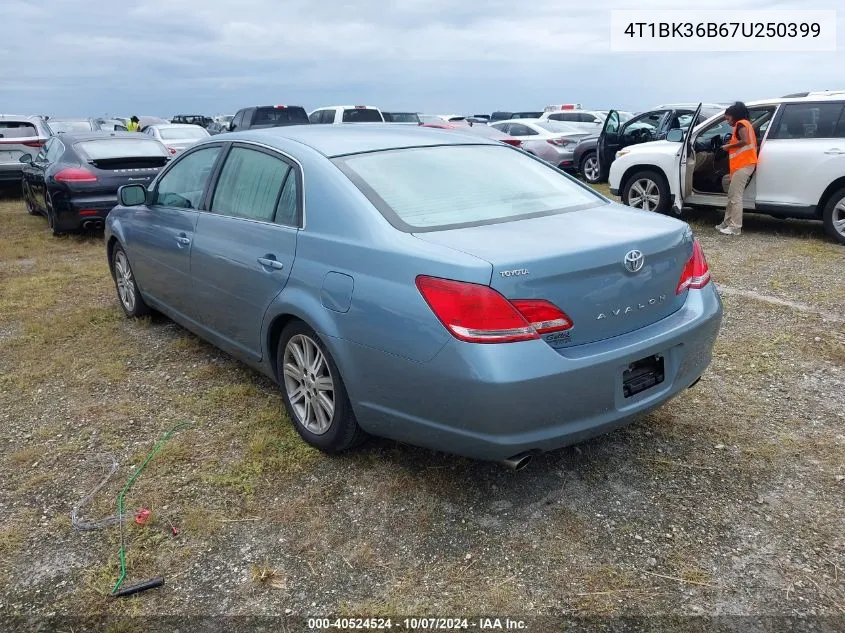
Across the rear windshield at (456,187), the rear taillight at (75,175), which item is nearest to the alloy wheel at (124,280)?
the rear windshield at (456,187)

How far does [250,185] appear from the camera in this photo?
3908 mm

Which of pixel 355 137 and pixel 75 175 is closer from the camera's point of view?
pixel 355 137

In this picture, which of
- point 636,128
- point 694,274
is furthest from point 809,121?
point 694,274

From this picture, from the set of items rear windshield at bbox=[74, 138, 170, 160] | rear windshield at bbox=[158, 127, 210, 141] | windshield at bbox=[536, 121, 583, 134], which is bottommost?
windshield at bbox=[536, 121, 583, 134]

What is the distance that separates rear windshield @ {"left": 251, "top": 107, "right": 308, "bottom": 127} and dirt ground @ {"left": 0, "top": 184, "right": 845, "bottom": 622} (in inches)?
540

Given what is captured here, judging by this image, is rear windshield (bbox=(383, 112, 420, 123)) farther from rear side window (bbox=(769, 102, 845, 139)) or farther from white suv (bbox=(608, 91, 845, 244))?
rear side window (bbox=(769, 102, 845, 139))

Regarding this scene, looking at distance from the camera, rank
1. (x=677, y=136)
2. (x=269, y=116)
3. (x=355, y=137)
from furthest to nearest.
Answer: (x=269, y=116) < (x=677, y=136) < (x=355, y=137)

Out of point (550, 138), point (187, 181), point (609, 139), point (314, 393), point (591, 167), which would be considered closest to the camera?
point (314, 393)

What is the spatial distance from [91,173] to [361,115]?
30.6ft

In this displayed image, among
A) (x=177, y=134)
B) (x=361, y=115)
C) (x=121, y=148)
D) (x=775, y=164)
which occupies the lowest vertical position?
(x=775, y=164)

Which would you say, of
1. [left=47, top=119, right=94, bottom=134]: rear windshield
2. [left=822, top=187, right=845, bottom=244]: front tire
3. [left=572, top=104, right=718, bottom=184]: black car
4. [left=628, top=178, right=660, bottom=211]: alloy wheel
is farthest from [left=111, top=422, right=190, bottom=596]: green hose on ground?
[left=47, top=119, right=94, bottom=134]: rear windshield

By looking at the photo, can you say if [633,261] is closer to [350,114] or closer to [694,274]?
[694,274]

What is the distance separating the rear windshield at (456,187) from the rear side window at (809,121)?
584cm

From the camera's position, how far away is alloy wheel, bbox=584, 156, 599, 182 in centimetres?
1490
